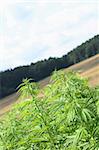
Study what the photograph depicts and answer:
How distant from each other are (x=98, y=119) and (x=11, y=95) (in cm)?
3499

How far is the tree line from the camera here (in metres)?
40.0

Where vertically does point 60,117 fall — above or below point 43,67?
below

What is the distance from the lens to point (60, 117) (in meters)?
3.02

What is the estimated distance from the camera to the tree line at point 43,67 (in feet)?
131

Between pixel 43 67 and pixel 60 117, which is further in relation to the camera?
pixel 43 67

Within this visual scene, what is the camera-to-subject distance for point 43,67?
4297 centimetres

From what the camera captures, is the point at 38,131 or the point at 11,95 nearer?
the point at 38,131

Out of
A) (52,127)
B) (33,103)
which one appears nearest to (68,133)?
(52,127)

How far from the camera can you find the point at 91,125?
2.86 meters

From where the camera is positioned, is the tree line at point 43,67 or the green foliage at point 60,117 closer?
the green foliage at point 60,117

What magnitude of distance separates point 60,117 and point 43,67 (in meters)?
40.0

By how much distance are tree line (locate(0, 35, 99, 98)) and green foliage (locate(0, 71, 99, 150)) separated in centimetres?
3156

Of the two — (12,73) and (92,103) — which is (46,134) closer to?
(92,103)

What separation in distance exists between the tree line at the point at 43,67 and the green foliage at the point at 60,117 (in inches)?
1243
